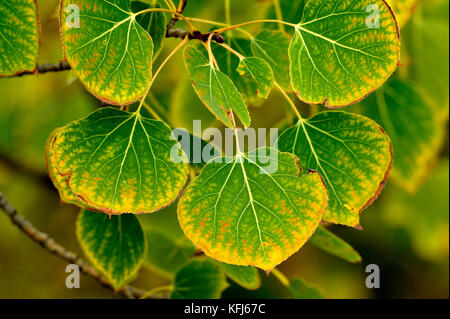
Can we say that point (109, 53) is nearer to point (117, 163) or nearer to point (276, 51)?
point (117, 163)

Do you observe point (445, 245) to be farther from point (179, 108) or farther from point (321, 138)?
point (321, 138)

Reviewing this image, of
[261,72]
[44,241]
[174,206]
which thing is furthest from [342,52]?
[174,206]

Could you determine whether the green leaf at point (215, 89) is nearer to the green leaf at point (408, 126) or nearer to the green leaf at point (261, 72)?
the green leaf at point (261, 72)

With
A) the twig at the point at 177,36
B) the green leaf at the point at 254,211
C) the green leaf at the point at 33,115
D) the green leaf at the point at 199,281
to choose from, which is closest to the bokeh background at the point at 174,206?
the green leaf at the point at 33,115

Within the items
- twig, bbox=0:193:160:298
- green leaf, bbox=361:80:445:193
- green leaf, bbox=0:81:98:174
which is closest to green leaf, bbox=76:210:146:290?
Result: twig, bbox=0:193:160:298

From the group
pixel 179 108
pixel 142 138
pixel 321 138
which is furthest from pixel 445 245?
pixel 142 138
